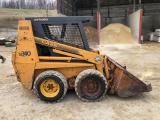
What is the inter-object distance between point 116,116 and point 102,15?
23.8 m

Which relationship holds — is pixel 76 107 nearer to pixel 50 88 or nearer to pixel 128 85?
pixel 50 88

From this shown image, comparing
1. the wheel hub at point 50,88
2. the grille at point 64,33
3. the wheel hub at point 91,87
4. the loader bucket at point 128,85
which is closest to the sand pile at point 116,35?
the grille at point 64,33

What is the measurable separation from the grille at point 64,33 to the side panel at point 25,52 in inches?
16.5

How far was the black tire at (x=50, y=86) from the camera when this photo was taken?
4.61 metres

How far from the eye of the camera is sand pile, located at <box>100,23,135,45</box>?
1789 centimetres

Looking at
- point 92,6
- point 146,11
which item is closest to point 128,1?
point 146,11

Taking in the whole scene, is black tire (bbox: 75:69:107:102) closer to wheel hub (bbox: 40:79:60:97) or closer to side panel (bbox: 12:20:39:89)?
wheel hub (bbox: 40:79:60:97)

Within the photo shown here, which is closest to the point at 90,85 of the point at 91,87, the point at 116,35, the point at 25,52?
the point at 91,87

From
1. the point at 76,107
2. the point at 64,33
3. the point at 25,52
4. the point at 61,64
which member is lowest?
the point at 76,107

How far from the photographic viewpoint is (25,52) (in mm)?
4695

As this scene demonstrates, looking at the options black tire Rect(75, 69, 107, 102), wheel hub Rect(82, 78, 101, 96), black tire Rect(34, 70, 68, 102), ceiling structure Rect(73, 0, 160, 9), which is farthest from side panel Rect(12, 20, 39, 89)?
ceiling structure Rect(73, 0, 160, 9)

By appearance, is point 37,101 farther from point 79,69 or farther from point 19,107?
point 79,69

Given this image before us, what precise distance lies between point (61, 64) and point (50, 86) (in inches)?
23.2

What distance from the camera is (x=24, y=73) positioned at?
4.74 metres
